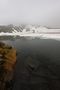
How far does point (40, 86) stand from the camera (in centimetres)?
605

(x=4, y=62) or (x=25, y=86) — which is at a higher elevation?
(x=4, y=62)

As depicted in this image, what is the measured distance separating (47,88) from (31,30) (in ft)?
71.2

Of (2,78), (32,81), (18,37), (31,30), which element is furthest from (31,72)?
(31,30)

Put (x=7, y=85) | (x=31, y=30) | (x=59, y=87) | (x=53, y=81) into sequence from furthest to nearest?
(x=31, y=30), (x=53, y=81), (x=59, y=87), (x=7, y=85)

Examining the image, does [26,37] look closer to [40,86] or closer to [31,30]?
[31,30]

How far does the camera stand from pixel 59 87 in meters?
5.75

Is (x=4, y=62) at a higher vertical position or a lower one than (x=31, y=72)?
higher

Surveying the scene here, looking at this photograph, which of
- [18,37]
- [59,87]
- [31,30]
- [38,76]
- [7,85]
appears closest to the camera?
[7,85]

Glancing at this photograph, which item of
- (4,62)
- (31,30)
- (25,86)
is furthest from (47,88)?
(31,30)

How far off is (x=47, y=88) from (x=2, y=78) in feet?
4.55

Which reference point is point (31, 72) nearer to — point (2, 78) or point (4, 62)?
point (4, 62)

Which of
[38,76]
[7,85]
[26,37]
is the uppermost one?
[7,85]

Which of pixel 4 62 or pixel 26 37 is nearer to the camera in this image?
pixel 4 62

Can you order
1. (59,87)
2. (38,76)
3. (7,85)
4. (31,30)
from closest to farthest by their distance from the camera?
(7,85) → (59,87) → (38,76) → (31,30)
